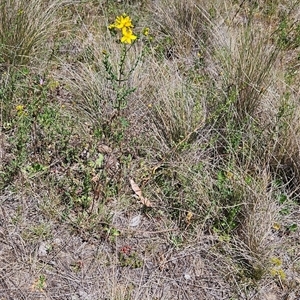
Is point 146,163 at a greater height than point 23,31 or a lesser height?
lesser

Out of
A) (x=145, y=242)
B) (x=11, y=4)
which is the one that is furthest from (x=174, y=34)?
(x=145, y=242)

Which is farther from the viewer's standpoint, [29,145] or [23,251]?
[29,145]

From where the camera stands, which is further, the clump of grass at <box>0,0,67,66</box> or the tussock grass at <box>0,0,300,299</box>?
the clump of grass at <box>0,0,67,66</box>

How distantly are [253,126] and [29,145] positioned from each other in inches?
55.0

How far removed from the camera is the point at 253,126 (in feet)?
9.87

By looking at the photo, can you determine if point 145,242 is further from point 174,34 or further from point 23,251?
point 174,34

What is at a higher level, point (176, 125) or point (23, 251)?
point (176, 125)

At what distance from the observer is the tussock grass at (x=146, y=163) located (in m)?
2.44

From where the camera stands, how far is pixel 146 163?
289 centimetres

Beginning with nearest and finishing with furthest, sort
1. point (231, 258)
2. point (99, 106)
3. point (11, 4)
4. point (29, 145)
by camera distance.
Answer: point (231, 258)
point (29, 145)
point (99, 106)
point (11, 4)

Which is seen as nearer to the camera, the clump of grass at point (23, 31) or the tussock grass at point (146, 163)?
the tussock grass at point (146, 163)

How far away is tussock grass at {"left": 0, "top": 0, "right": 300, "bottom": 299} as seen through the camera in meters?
2.44

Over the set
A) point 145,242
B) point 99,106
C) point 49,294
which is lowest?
point 49,294

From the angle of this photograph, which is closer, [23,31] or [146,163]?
[146,163]
